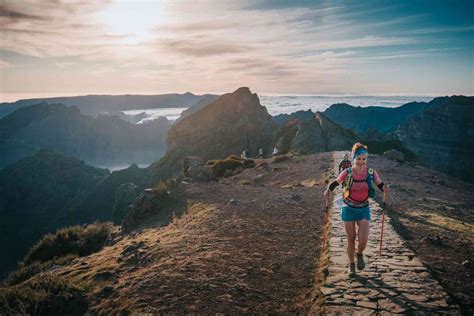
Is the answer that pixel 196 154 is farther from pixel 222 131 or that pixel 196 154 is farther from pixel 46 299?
pixel 46 299

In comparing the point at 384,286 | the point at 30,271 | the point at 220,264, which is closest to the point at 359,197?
the point at 384,286

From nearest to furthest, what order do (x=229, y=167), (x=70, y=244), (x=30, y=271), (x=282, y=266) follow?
(x=282, y=266)
(x=30, y=271)
(x=70, y=244)
(x=229, y=167)

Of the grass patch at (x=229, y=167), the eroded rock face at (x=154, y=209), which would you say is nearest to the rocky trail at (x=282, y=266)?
the eroded rock face at (x=154, y=209)

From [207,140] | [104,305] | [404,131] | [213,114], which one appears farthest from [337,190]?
[404,131]

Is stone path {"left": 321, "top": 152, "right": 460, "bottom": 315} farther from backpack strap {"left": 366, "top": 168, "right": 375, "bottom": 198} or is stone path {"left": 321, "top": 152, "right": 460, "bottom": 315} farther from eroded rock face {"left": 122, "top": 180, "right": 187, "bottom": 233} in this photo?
eroded rock face {"left": 122, "top": 180, "right": 187, "bottom": 233}

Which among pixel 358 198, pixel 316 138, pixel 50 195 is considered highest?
pixel 358 198

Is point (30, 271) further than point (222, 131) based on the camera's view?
No

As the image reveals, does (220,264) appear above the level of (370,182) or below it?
below

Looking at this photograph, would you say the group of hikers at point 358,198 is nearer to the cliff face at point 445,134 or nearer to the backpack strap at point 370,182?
the backpack strap at point 370,182

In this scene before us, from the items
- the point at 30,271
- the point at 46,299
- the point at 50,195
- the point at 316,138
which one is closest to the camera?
the point at 46,299

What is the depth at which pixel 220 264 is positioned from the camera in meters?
8.05

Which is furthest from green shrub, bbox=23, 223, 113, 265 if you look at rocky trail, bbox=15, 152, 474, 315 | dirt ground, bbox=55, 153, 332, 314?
dirt ground, bbox=55, 153, 332, 314

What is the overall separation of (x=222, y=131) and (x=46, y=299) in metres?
101

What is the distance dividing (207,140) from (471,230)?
3856 inches
